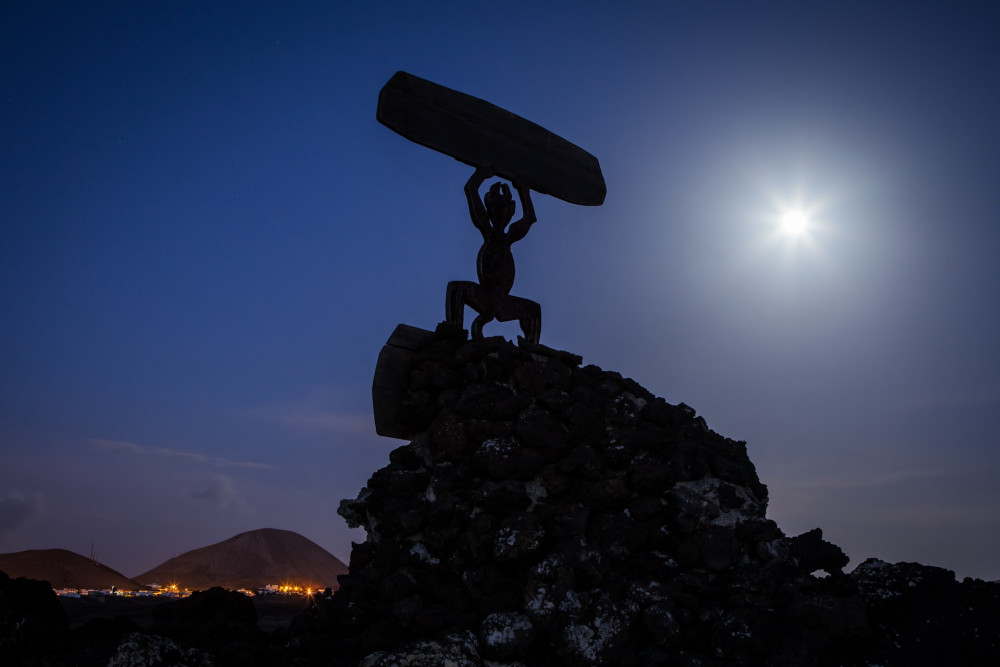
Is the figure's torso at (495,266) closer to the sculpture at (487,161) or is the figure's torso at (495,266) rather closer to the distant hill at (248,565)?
the sculpture at (487,161)

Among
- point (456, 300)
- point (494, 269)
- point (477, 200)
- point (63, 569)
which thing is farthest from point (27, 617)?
point (63, 569)

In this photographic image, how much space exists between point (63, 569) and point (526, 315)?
2257cm

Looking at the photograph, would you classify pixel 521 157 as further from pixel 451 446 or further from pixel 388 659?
pixel 388 659

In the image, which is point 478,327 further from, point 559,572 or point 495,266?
point 559,572

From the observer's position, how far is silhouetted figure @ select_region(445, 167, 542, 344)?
650 centimetres

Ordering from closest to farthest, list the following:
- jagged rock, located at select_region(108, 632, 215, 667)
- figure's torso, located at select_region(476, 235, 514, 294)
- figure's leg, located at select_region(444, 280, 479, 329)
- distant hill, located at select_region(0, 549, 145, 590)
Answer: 1. jagged rock, located at select_region(108, 632, 215, 667)
2. figure's leg, located at select_region(444, 280, 479, 329)
3. figure's torso, located at select_region(476, 235, 514, 294)
4. distant hill, located at select_region(0, 549, 145, 590)

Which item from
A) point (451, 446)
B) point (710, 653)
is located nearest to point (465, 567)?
point (451, 446)

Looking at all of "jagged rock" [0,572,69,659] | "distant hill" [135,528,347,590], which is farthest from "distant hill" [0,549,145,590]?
"jagged rock" [0,572,69,659]

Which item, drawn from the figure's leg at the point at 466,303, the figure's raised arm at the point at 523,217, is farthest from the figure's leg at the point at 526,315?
the figure's raised arm at the point at 523,217

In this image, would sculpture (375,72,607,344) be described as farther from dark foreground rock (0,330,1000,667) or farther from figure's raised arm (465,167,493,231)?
dark foreground rock (0,330,1000,667)

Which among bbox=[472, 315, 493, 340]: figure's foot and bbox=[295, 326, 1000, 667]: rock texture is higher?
bbox=[472, 315, 493, 340]: figure's foot

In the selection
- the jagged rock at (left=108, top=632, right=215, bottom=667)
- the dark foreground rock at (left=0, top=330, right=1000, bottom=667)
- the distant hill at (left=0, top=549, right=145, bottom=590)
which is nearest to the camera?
the jagged rock at (left=108, top=632, right=215, bottom=667)

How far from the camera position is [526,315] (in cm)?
692

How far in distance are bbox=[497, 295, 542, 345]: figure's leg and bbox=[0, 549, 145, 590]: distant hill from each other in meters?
20.3
